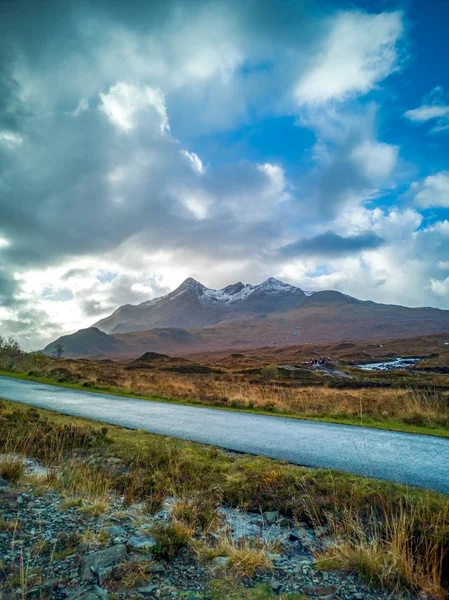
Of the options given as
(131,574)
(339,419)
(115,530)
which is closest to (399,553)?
(131,574)

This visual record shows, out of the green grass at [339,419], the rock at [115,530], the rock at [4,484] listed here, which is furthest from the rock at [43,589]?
the green grass at [339,419]

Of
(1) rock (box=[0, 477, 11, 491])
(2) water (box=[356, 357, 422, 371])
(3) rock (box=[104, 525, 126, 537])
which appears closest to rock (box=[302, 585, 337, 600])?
(3) rock (box=[104, 525, 126, 537])

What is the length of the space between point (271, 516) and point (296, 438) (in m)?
5.19

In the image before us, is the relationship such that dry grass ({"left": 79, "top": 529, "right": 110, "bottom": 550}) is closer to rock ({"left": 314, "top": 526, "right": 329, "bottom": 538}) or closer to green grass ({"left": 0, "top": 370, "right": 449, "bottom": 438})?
rock ({"left": 314, "top": 526, "right": 329, "bottom": 538})

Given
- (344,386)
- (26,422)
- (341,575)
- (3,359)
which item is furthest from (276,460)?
(3,359)

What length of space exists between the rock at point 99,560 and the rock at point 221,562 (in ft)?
3.41

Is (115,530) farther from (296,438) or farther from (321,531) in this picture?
(296,438)

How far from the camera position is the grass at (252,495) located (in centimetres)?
433

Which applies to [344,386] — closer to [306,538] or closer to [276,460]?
[276,460]

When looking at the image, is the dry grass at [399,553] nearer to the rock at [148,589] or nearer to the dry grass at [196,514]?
the dry grass at [196,514]

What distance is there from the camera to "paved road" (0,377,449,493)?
312 inches

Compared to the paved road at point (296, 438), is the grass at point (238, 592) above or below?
below

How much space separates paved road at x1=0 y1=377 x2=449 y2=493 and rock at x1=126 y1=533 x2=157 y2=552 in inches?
168

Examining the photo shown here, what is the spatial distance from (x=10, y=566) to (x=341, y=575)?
3.51m
